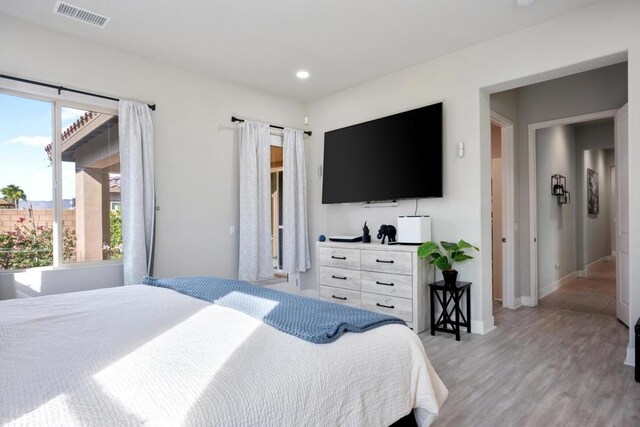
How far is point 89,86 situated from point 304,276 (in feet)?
10.7

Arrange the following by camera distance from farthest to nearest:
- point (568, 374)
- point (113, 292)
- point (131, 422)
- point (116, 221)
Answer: point (116, 221), point (568, 374), point (113, 292), point (131, 422)

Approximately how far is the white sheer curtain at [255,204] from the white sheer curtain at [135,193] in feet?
3.45

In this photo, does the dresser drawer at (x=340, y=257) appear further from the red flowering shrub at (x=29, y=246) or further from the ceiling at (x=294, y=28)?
the red flowering shrub at (x=29, y=246)

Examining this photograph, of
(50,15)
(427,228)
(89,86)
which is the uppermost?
(50,15)

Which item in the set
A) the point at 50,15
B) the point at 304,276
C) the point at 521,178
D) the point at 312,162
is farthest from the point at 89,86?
the point at 521,178

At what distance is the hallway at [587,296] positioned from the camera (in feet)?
14.5

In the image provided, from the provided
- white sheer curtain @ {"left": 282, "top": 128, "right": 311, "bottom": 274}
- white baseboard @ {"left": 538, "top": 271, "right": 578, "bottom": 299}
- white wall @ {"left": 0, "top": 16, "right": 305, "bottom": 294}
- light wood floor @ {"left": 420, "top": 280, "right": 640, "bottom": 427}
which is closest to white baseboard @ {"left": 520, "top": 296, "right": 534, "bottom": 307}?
white baseboard @ {"left": 538, "top": 271, "right": 578, "bottom": 299}

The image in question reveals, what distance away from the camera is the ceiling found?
9.27ft

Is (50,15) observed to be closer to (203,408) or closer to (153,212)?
(153,212)

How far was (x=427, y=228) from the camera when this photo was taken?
3746mm

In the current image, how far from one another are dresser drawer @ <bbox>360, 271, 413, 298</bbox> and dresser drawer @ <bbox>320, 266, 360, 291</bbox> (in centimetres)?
10

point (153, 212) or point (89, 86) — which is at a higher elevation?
point (89, 86)

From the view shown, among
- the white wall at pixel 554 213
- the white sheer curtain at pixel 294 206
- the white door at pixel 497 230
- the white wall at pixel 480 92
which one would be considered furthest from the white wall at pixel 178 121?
the white wall at pixel 554 213

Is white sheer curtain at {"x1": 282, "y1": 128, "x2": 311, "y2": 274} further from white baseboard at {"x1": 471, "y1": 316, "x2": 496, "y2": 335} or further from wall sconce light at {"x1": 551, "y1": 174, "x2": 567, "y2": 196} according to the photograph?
wall sconce light at {"x1": 551, "y1": 174, "x2": 567, "y2": 196}
